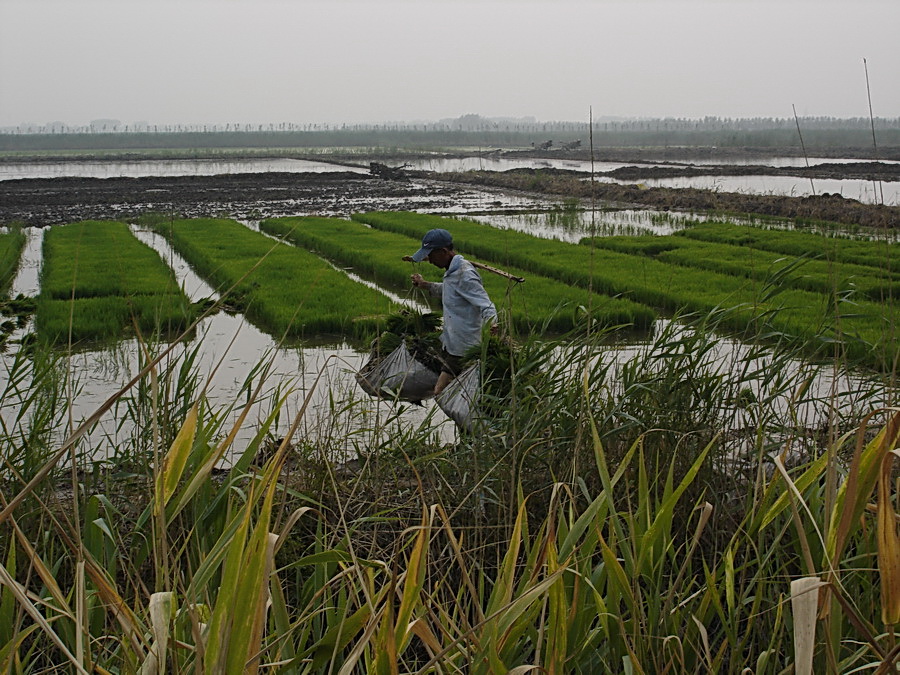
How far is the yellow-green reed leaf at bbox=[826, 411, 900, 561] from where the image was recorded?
1.17m

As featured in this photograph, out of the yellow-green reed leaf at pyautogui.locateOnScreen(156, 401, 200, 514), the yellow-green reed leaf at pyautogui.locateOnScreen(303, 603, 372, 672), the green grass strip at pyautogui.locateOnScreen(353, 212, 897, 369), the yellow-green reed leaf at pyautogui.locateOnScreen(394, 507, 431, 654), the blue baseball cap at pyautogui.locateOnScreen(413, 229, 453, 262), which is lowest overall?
the green grass strip at pyautogui.locateOnScreen(353, 212, 897, 369)

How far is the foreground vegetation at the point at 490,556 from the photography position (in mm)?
1174

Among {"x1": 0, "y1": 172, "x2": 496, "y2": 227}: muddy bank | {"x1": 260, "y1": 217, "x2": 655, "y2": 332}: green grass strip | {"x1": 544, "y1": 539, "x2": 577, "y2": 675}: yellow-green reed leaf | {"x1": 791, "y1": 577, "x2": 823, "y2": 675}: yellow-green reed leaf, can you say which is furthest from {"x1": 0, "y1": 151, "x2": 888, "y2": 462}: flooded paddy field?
{"x1": 791, "y1": 577, "x2": 823, "y2": 675}: yellow-green reed leaf

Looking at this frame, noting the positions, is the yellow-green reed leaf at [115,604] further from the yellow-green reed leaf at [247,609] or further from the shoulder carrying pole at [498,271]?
the shoulder carrying pole at [498,271]

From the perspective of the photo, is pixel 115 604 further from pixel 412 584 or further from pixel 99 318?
pixel 99 318

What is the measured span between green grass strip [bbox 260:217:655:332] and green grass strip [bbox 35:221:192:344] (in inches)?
78.6

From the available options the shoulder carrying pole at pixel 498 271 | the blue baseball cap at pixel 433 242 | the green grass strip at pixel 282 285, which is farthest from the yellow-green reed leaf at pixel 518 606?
the green grass strip at pixel 282 285

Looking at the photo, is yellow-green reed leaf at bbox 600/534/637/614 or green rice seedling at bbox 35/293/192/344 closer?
yellow-green reed leaf at bbox 600/534/637/614

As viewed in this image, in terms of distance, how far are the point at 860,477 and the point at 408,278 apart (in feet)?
33.5

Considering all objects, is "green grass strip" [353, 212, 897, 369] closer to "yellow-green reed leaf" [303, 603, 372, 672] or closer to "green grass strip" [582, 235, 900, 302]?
"green grass strip" [582, 235, 900, 302]

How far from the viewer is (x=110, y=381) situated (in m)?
7.10

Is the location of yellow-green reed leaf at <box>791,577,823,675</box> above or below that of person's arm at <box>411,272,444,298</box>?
below

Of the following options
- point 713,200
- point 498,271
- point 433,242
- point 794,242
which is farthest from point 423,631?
point 713,200

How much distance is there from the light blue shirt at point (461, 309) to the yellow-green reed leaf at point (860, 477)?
10.4 feet
